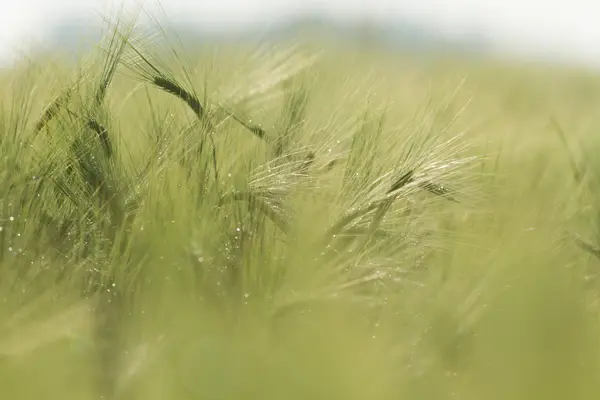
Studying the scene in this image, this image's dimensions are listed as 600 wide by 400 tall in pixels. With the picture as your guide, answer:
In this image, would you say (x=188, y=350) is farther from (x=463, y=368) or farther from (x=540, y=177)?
(x=540, y=177)

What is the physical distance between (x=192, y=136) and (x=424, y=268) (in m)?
0.32

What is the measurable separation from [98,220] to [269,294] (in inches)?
8.6

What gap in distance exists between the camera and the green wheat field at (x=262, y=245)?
72 centimetres

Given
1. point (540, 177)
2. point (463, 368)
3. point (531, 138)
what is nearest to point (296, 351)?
point (463, 368)

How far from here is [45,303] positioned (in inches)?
31.3

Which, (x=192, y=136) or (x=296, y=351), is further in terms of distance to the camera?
(x=192, y=136)

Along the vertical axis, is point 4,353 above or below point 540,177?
below

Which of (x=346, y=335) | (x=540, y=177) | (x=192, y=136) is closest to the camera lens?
(x=346, y=335)

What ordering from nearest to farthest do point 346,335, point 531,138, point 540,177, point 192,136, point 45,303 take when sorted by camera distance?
point 346,335 → point 45,303 → point 192,136 → point 540,177 → point 531,138

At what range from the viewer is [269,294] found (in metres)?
0.80

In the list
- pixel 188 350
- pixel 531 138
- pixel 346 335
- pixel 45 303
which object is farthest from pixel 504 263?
pixel 531 138

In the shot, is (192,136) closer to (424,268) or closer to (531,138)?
(424,268)

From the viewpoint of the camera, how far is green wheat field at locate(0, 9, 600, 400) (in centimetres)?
72

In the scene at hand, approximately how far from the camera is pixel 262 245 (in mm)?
852
